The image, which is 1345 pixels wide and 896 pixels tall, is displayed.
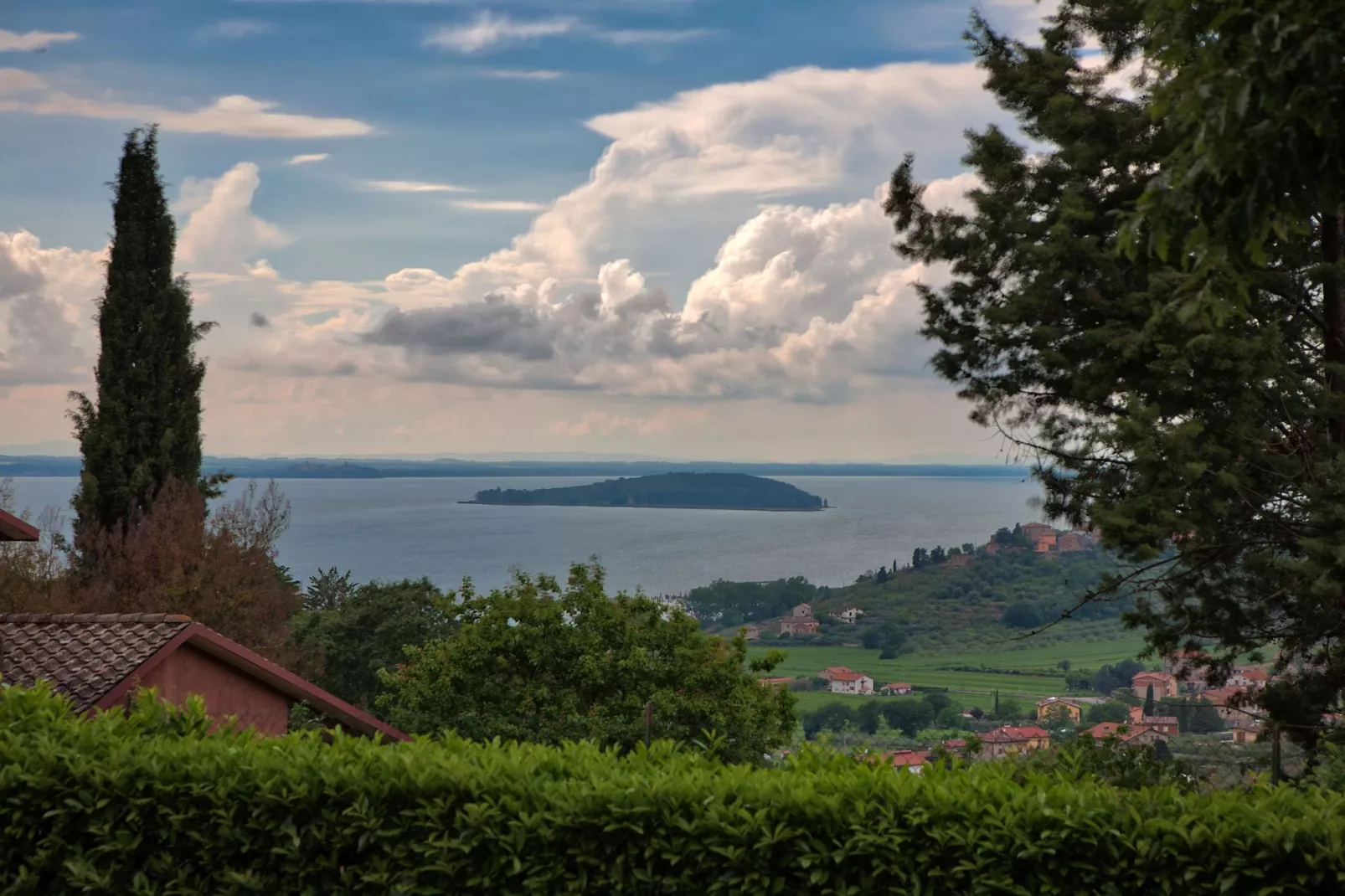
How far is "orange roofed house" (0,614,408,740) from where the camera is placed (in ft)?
43.2

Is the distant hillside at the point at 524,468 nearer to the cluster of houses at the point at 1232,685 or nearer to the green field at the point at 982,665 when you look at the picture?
the green field at the point at 982,665

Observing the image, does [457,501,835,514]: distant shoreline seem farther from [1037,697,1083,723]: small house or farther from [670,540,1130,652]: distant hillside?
[1037,697,1083,723]: small house

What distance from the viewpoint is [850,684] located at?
41.0m

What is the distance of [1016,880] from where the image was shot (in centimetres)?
545

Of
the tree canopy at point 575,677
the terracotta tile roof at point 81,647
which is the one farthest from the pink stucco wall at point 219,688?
the tree canopy at point 575,677

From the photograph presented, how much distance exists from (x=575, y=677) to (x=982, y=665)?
30675 millimetres

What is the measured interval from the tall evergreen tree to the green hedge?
2479 centimetres

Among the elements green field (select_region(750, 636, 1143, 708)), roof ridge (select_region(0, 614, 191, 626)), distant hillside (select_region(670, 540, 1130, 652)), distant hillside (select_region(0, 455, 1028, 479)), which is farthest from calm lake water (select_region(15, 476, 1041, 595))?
roof ridge (select_region(0, 614, 191, 626))

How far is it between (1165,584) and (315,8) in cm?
2712

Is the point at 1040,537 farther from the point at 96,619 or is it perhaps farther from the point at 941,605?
the point at 96,619

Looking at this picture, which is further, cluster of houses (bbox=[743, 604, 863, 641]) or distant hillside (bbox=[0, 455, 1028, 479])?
distant hillside (bbox=[0, 455, 1028, 479])

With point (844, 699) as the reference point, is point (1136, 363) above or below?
above

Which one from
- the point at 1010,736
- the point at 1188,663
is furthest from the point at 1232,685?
the point at 1010,736

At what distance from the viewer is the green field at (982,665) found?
4438cm
